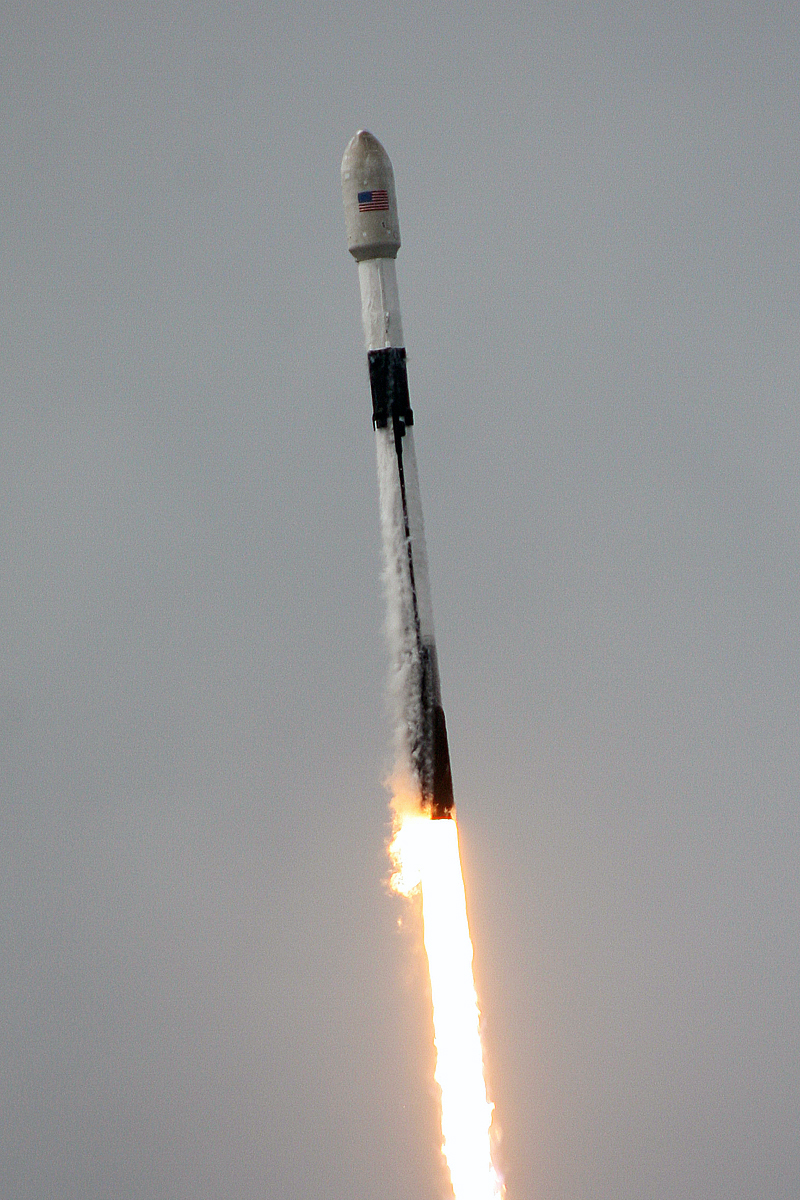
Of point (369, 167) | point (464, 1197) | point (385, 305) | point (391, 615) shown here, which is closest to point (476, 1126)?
point (464, 1197)

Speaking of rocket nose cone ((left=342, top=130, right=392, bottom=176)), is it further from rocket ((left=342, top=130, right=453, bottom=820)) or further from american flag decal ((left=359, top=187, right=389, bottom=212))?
american flag decal ((left=359, top=187, right=389, bottom=212))

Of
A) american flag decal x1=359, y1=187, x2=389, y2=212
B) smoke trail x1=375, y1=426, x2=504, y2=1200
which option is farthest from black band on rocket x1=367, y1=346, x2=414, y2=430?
american flag decal x1=359, y1=187, x2=389, y2=212

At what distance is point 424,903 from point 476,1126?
2.86 meters

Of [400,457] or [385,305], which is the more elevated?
[385,305]

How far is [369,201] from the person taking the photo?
19406mm

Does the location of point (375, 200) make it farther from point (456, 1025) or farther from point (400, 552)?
point (456, 1025)

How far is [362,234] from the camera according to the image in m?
19.3

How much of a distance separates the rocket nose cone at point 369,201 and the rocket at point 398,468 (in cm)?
1

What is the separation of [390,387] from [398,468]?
0.96 meters

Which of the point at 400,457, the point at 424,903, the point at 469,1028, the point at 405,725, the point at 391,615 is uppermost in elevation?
Answer: the point at 400,457

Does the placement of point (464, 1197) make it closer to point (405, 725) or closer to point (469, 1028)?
point (469, 1028)

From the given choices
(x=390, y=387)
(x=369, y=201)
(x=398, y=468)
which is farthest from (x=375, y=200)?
(x=398, y=468)

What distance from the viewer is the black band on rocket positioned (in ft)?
63.5

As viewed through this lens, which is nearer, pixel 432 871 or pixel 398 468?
pixel 398 468
